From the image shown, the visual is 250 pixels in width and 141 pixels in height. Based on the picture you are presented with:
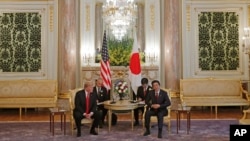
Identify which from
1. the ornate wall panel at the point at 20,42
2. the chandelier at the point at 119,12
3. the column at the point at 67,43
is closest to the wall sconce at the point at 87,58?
the column at the point at 67,43

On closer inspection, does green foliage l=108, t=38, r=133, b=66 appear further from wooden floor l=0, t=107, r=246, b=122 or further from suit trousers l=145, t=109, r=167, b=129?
suit trousers l=145, t=109, r=167, b=129

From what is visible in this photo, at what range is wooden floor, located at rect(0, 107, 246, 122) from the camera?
10314mm

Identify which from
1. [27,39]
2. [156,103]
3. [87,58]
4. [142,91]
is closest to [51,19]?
[27,39]

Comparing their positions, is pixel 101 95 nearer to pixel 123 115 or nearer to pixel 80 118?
pixel 80 118

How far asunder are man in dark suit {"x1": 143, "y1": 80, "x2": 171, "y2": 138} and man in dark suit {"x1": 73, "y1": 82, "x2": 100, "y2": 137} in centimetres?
113

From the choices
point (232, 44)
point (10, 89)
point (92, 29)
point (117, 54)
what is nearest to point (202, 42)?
point (232, 44)

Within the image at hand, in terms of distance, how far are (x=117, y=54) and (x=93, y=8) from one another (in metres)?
A: 1.86

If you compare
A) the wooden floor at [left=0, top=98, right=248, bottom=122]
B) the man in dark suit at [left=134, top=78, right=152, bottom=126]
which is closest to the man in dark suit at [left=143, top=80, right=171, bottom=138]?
the man in dark suit at [left=134, top=78, right=152, bottom=126]

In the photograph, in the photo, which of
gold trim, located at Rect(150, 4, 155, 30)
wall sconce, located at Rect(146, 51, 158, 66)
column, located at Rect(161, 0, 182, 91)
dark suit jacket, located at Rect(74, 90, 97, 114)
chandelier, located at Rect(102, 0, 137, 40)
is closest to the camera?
dark suit jacket, located at Rect(74, 90, 97, 114)

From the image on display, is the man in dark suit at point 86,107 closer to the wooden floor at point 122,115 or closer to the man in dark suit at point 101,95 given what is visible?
the man in dark suit at point 101,95

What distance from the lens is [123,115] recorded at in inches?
429

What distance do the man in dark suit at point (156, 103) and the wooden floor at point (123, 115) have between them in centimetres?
224

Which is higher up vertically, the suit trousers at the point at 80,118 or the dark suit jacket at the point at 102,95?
the dark suit jacket at the point at 102,95

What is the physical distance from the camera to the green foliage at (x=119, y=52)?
12.2 m
